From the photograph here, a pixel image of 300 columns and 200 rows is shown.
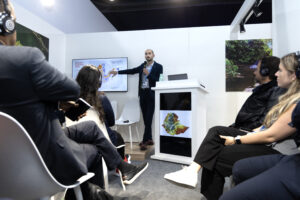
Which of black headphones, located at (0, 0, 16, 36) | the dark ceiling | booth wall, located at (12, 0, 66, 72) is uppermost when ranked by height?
the dark ceiling

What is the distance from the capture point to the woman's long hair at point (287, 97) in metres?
1.18

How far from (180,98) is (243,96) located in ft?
5.53

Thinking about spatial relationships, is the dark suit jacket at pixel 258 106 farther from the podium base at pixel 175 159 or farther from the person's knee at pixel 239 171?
the podium base at pixel 175 159

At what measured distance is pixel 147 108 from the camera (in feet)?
14.0

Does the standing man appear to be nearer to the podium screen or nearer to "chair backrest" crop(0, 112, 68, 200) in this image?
the podium screen

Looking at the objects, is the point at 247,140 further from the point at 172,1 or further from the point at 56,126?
the point at 172,1

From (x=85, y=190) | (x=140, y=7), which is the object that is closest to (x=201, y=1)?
(x=140, y=7)

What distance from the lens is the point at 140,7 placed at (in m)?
6.51

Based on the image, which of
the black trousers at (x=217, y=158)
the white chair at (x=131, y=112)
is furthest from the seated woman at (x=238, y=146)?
the white chair at (x=131, y=112)

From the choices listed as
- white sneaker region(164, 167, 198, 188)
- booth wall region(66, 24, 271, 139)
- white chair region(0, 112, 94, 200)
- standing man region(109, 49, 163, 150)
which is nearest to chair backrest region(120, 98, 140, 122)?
standing man region(109, 49, 163, 150)

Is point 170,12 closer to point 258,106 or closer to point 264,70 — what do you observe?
point 264,70

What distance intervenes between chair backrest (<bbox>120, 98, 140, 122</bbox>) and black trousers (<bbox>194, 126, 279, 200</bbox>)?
9.25ft

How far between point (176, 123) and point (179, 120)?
0.21 ft

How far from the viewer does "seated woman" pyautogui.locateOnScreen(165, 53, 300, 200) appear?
128cm
